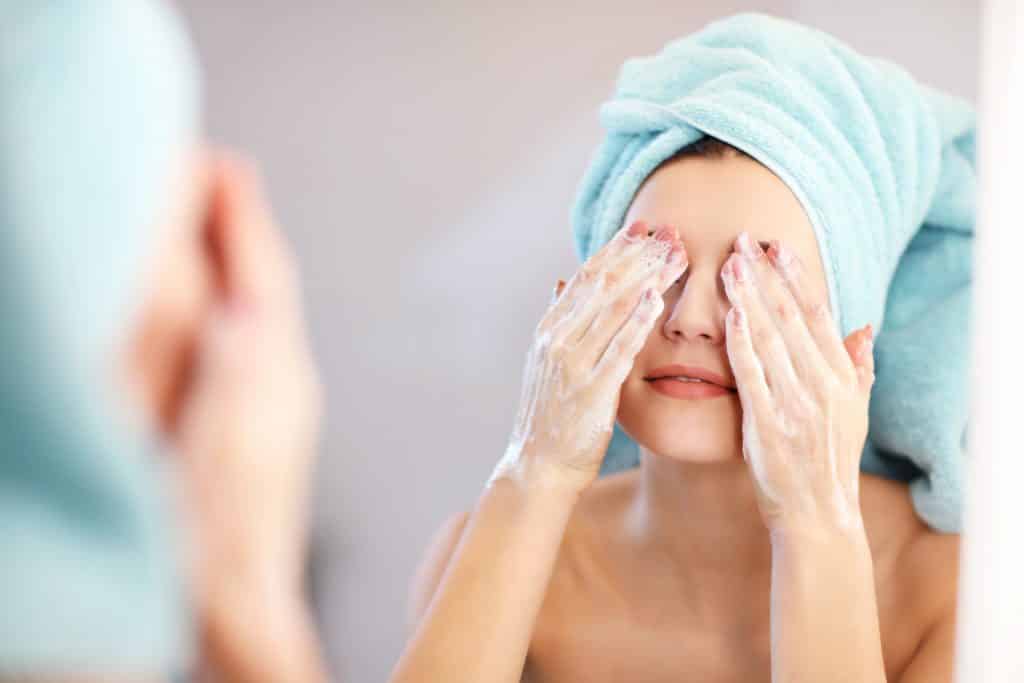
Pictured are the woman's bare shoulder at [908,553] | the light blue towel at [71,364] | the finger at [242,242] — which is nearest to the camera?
the light blue towel at [71,364]

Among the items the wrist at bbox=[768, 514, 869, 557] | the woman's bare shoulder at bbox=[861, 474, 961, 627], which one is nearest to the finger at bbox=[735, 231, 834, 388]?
the wrist at bbox=[768, 514, 869, 557]

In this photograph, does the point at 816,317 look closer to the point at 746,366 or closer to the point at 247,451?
the point at 746,366

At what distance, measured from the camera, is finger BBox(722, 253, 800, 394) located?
808mm

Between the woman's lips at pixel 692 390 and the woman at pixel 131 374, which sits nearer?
the woman at pixel 131 374

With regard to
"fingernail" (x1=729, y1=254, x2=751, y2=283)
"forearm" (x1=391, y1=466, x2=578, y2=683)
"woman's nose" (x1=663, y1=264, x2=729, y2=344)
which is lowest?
"forearm" (x1=391, y1=466, x2=578, y2=683)

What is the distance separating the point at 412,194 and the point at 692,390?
0.28m

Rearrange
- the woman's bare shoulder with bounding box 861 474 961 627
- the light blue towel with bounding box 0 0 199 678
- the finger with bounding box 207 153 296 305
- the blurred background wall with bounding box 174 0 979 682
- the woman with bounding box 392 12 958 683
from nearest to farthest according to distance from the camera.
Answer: the light blue towel with bounding box 0 0 199 678 → the finger with bounding box 207 153 296 305 → the blurred background wall with bounding box 174 0 979 682 → the woman with bounding box 392 12 958 683 → the woman's bare shoulder with bounding box 861 474 961 627

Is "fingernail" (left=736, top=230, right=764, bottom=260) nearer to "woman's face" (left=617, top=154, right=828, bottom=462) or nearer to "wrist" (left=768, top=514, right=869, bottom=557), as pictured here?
"woman's face" (left=617, top=154, right=828, bottom=462)

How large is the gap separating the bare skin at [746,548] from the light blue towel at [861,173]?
0.10 feet

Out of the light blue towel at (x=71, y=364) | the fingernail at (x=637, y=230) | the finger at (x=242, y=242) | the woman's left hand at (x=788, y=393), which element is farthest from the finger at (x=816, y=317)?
the light blue towel at (x=71, y=364)

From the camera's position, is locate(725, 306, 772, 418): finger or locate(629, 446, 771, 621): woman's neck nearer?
locate(725, 306, 772, 418): finger

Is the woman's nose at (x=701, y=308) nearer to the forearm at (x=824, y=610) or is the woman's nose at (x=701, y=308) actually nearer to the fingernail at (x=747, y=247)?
the fingernail at (x=747, y=247)

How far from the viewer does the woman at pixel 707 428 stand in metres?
0.79

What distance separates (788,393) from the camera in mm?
813
